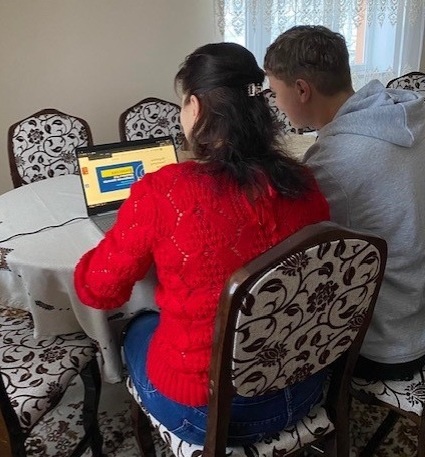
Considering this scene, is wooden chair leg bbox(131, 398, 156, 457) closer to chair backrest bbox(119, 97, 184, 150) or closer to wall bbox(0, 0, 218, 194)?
chair backrest bbox(119, 97, 184, 150)

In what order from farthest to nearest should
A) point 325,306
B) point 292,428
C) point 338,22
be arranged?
point 338,22, point 292,428, point 325,306

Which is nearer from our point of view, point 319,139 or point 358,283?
point 358,283

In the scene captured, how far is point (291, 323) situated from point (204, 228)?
0.22 meters

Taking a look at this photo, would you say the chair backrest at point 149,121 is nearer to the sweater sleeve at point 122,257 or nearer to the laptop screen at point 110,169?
the laptop screen at point 110,169

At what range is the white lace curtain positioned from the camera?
3.23 meters

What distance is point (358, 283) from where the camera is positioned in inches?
36.0

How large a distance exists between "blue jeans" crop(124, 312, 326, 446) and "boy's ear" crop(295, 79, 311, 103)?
0.69m

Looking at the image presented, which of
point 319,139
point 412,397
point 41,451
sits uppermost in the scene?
point 319,139

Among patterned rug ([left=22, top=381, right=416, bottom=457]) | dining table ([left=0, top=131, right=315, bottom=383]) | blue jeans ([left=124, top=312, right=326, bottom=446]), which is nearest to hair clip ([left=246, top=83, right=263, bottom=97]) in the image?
dining table ([left=0, top=131, right=315, bottom=383])

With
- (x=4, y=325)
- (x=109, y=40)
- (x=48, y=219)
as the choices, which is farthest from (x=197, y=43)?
(x=4, y=325)

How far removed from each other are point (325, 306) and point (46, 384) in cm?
72

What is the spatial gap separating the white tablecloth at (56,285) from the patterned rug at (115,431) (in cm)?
42

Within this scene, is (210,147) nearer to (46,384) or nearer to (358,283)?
(358,283)

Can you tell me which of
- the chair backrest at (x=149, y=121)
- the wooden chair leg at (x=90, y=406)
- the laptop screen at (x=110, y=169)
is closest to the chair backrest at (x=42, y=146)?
the chair backrest at (x=149, y=121)
